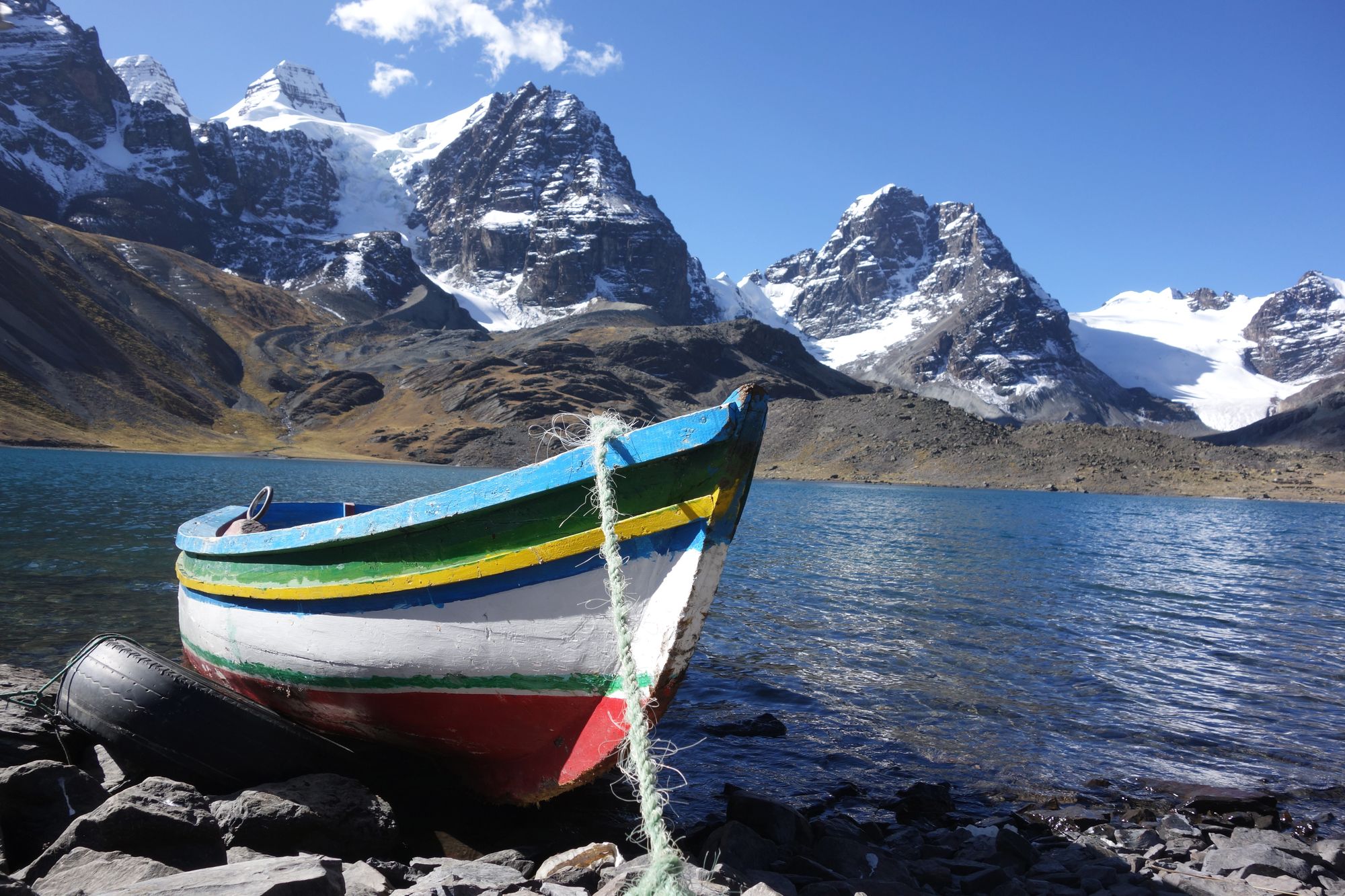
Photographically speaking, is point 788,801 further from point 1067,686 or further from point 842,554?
point 842,554

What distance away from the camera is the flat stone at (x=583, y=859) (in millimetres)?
5383

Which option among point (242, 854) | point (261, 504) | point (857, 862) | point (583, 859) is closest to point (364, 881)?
point (242, 854)

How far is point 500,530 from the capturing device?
5.93 metres

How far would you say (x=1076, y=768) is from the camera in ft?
31.4

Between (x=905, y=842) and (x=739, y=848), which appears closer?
(x=739, y=848)

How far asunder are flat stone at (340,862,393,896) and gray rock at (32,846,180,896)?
0.93 metres

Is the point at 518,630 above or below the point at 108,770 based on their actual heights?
above

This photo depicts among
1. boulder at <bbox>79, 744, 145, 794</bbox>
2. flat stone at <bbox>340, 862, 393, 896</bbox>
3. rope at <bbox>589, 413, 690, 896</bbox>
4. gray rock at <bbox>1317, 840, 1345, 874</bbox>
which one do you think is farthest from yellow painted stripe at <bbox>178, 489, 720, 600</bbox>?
gray rock at <bbox>1317, 840, 1345, 874</bbox>

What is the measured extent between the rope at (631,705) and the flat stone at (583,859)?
0.42 m

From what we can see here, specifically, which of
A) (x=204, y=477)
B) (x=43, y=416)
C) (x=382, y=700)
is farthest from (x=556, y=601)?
(x=43, y=416)

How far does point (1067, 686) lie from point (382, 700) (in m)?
11.2

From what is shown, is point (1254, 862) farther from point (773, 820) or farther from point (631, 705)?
point (631, 705)

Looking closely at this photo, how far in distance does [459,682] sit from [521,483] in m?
1.83

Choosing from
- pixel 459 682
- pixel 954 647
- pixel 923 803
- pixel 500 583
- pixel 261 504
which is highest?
pixel 261 504
